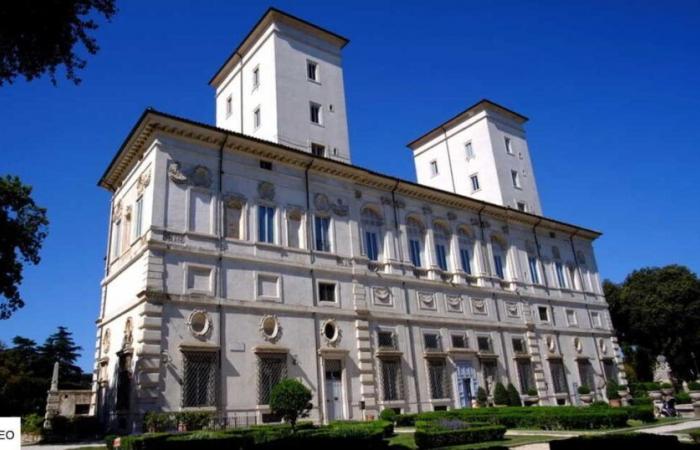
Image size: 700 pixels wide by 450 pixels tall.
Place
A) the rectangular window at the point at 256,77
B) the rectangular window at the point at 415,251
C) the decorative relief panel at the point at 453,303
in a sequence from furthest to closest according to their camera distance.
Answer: the rectangular window at the point at 256,77 → the decorative relief panel at the point at 453,303 → the rectangular window at the point at 415,251

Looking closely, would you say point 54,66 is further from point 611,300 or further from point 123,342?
point 611,300

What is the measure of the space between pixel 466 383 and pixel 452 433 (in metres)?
14.3

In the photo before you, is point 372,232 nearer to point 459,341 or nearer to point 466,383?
point 459,341

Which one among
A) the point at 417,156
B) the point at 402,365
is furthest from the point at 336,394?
the point at 417,156

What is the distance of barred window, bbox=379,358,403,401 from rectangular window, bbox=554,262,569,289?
64.0 ft

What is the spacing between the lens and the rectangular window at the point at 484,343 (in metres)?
30.5

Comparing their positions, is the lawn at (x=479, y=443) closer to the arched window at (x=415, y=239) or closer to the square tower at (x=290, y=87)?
the arched window at (x=415, y=239)

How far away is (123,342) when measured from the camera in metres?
20.8

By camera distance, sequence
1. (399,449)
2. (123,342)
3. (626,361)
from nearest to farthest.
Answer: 1. (399,449)
2. (123,342)
3. (626,361)

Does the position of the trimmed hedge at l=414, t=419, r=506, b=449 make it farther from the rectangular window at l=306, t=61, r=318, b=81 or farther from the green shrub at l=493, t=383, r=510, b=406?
the rectangular window at l=306, t=61, r=318, b=81

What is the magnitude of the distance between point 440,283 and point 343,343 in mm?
8397

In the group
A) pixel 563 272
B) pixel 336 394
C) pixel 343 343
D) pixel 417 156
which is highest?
pixel 417 156

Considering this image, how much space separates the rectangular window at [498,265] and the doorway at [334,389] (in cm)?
1545

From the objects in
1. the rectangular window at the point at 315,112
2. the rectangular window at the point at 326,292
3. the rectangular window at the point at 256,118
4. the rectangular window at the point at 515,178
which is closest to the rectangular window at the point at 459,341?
the rectangular window at the point at 326,292
